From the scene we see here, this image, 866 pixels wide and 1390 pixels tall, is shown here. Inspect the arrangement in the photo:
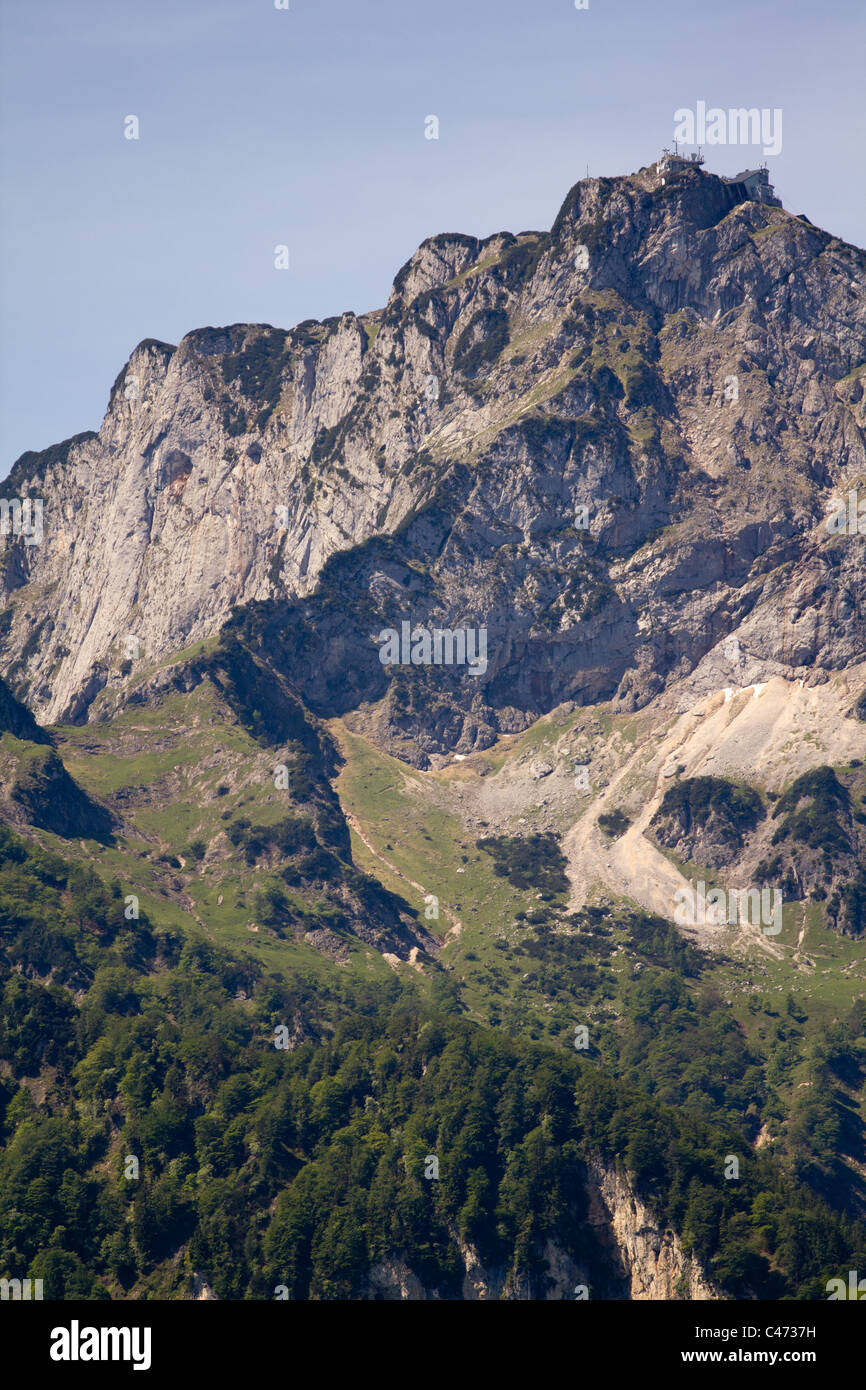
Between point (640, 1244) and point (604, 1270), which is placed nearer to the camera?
point (604, 1270)

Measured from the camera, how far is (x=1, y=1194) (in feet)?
559

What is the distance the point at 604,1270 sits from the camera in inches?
6900

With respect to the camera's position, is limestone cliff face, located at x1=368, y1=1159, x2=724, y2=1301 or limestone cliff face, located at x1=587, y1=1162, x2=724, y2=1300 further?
limestone cliff face, located at x1=587, y1=1162, x2=724, y2=1300

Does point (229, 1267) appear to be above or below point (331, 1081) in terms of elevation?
below

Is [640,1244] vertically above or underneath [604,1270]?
above

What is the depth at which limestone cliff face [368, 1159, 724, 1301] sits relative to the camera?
169250 millimetres

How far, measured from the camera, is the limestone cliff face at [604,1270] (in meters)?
169

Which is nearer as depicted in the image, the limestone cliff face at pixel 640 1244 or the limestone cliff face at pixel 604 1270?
the limestone cliff face at pixel 604 1270

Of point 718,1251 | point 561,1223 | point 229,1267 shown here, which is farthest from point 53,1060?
point 718,1251
